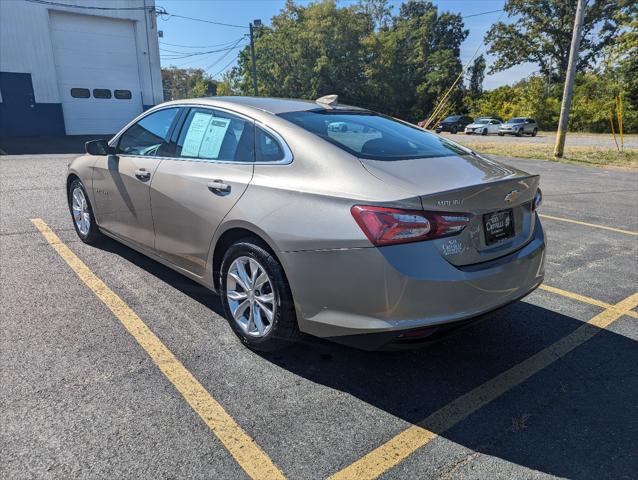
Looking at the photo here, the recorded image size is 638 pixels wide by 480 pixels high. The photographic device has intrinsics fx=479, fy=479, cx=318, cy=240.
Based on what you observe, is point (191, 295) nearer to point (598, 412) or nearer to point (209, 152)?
point (209, 152)

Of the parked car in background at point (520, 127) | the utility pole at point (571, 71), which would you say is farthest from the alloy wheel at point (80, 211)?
the parked car in background at point (520, 127)

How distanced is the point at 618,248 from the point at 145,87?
76.7 ft

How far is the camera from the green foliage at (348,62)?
45.1 meters

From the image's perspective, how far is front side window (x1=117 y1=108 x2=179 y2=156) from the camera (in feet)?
12.6

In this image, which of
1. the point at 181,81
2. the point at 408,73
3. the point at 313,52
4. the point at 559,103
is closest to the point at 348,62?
the point at 313,52

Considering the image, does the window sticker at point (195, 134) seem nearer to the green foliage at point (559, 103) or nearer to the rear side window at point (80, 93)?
the rear side window at point (80, 93)

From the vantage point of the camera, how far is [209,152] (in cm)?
335

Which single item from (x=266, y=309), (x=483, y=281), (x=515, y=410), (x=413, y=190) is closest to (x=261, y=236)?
(x=266, y=309)

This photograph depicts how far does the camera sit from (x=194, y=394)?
8.51 ft

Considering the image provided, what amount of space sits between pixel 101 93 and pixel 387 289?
78.9ft

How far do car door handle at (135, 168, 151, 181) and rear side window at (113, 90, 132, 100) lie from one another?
858 inches

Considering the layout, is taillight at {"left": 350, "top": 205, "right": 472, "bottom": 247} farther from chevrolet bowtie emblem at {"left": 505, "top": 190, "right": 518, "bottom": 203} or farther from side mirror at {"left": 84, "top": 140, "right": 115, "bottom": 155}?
side mirror at {"left": 84, "top": 140, "right": 115, "bottom": 155}

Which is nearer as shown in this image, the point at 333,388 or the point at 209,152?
the point at 333,388

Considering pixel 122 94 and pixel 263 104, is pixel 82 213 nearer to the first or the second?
pixel 263 104
